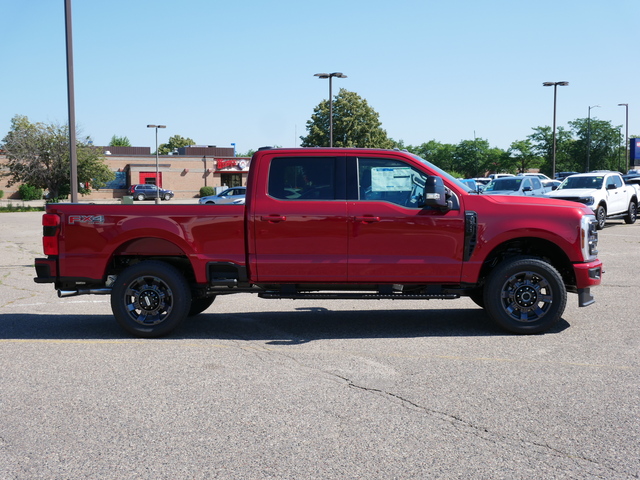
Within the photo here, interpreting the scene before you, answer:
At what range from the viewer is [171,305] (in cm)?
727


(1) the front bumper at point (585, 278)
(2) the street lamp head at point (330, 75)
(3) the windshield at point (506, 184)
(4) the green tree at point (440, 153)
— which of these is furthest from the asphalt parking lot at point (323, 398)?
(4) the green tree at point (440, 153)

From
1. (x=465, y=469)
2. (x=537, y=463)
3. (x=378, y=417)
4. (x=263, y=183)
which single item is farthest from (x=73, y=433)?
(x=263, y=183)

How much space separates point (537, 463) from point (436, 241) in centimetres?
354

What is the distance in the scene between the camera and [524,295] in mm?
7254

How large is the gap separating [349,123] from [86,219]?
2767 inches

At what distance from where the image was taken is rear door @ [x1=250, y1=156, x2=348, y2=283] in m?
7.20

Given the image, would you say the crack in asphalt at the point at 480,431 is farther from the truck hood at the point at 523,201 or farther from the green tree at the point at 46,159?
the green tree at the point at 46,159

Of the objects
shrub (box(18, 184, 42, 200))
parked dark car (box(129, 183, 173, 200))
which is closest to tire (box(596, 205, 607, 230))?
parked dark car (box(129, 183, 173, 200))

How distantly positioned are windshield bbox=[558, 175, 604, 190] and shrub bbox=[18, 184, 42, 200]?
55432 millimetres

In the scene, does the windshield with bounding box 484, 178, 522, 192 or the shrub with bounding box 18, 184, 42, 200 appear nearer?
the windshield with bounding box 484, 178, 522, 192

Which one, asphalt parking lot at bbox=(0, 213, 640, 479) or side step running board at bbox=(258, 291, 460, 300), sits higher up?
side step running board at bbox=(258, 291, 460, 300)

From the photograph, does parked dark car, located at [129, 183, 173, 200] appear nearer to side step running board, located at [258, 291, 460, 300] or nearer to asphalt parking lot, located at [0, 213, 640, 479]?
asphalt parking lot, located at [0, 213, 640, 479]

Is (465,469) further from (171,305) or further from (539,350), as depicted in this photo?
(171,305)

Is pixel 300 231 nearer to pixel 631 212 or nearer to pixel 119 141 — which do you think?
pixel 631 212
